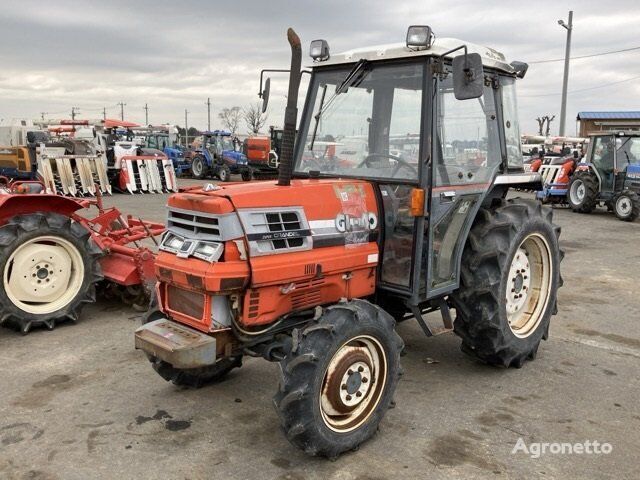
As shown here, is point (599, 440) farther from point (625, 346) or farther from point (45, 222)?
point (45, 222)

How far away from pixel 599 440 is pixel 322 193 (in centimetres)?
228

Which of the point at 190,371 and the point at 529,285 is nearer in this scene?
the point at 190,371

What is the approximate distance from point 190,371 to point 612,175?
Answer: 14415mm

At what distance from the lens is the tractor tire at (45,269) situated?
17.0ft

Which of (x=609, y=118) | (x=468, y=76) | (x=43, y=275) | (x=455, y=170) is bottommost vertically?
(x=43, y=275)

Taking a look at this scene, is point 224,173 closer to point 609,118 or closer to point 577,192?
point 577,192

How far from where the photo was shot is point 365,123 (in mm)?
4133

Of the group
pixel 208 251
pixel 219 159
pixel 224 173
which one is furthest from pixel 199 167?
pixel 208 251

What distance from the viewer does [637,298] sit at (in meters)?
6.90

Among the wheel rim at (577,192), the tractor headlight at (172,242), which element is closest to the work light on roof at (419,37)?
the tractor headlight at (172,242)

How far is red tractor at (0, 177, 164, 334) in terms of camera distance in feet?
17.1

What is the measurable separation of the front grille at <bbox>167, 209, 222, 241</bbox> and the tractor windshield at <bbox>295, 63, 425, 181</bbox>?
3.80 ft

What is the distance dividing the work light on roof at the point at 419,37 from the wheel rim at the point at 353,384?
189cm

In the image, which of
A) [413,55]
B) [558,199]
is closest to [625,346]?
[413,55]
